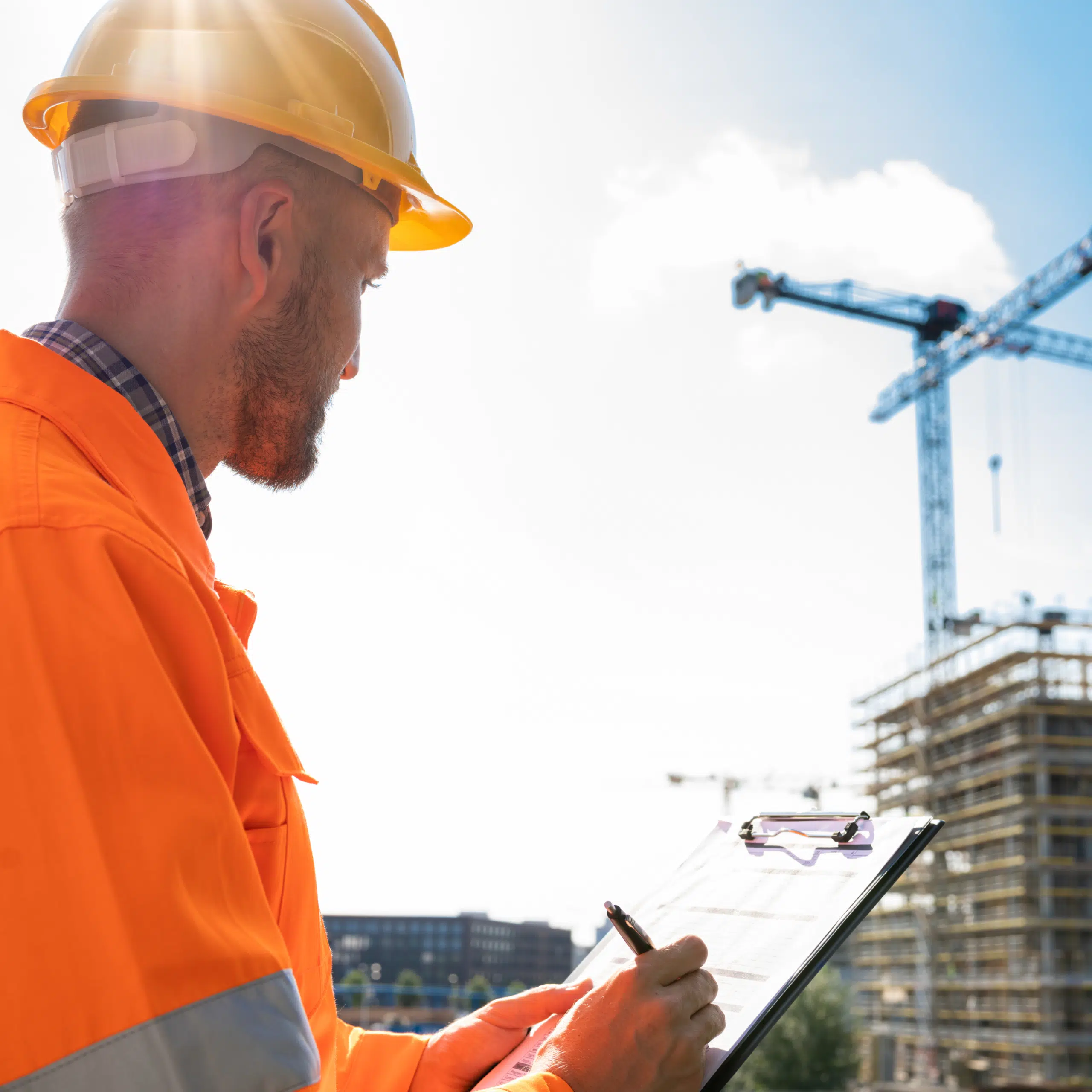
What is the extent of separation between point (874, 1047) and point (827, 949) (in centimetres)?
6040

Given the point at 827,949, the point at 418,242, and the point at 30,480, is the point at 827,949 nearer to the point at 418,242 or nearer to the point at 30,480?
the point at 30,480

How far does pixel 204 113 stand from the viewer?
1.32m

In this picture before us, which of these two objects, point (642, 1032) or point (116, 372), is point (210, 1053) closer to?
point (642, 1032)

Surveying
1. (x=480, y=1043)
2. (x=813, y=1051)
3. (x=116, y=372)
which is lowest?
(x=813, y=1051)

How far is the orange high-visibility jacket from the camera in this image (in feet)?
2.50

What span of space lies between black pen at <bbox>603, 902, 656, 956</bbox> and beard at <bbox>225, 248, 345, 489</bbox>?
2.35ft

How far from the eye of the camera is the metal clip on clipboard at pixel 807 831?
5.17ft

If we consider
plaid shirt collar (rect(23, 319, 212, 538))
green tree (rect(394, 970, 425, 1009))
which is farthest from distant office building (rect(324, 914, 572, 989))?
plaid shirt collar (rect(23, 319, 212, 538))

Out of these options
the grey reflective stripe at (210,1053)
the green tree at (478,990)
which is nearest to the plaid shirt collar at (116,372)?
the grey reflective stripe at (210,1053)

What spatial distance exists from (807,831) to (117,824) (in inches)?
44.7

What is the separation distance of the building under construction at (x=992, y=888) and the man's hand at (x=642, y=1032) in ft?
140

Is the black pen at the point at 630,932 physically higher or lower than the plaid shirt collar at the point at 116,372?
lower

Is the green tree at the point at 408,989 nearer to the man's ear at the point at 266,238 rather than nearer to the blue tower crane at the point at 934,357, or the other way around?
the blue tower crane at the point at 934,357

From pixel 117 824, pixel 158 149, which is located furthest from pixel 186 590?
pixel 158 149
